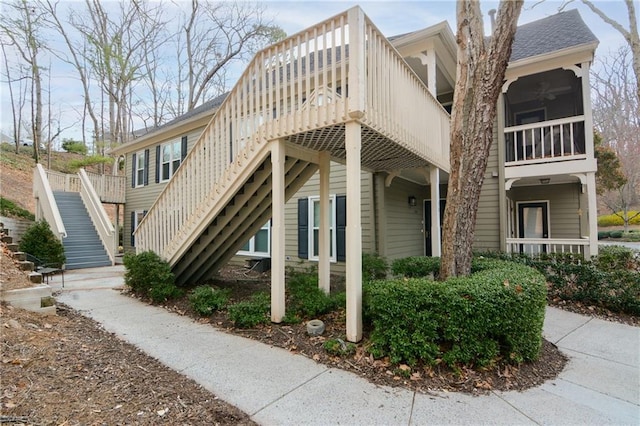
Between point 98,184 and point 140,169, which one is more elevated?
point 140,169

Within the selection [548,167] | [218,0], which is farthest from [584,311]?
[218,0]

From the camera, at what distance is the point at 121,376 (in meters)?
3.01

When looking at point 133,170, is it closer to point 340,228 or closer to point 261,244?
point 261,244

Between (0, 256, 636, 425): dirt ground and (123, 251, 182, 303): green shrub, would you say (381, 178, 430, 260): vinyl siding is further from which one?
(123, 251, 182, 303): green shrub

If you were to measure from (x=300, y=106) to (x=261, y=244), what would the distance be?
6.36 meters

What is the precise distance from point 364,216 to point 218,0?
1760cm

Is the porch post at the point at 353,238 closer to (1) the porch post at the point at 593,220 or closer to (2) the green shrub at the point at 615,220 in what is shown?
(1) the porch post at the point at 593,220

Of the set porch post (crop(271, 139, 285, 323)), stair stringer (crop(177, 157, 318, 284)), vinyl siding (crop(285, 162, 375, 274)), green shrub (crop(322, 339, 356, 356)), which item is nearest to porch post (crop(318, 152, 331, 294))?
stair stringer (crop(177, 157, 318, 284))

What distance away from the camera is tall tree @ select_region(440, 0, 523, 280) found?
411 cm

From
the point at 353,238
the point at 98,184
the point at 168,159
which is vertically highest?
the point at 168,159

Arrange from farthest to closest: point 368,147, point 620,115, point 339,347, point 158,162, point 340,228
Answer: point 620,115
point 158,162
point 340,228
point 368,147
point 339,347

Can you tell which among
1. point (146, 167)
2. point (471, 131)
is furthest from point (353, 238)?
point (146, 167)

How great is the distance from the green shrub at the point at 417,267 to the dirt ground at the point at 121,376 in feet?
6.55

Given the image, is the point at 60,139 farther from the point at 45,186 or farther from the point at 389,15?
the point at 389,15
